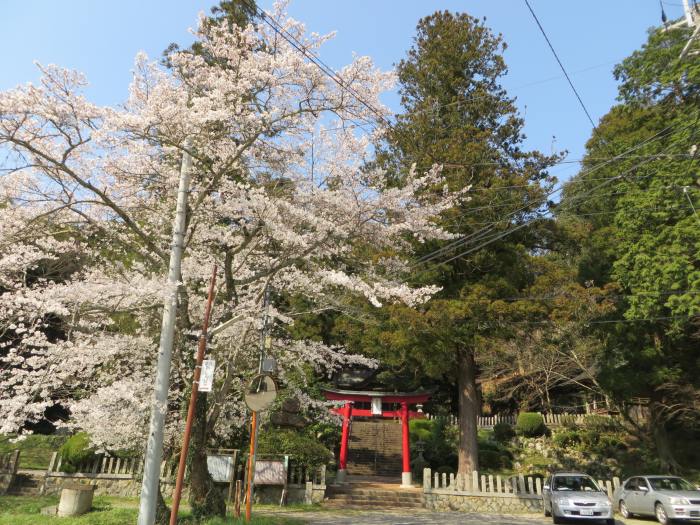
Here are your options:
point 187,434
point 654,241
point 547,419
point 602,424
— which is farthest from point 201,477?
point 547,419

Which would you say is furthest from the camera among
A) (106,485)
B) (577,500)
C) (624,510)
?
(106,485)

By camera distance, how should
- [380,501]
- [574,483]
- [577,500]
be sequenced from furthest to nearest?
[380,501]
[574,483]
[577,500]

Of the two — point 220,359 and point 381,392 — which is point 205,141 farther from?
point 381,392

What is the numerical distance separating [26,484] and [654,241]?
2364 cm

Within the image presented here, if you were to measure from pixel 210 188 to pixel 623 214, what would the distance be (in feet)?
54.3

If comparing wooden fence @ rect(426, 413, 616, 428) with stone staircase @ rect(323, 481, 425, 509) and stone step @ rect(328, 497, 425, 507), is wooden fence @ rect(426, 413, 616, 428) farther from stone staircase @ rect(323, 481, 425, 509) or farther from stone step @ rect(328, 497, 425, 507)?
stone step @ rect(328, 497, 425, 507)

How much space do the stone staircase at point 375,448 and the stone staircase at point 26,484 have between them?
12.9 meters

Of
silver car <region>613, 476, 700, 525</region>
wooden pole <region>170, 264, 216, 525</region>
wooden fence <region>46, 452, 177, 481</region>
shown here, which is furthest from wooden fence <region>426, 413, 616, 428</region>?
wooden pole <region>170, 264, 216, 525</region>

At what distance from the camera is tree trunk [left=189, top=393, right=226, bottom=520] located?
9.08 m

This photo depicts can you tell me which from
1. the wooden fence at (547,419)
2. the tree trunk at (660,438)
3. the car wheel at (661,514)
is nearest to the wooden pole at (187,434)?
the car wheel at (661,514)

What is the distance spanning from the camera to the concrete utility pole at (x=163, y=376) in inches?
279

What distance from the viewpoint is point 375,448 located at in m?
26.3

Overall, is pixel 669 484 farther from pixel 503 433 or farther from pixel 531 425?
pixel 503 433

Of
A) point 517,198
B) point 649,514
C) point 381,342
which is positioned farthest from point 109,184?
point 649,514
